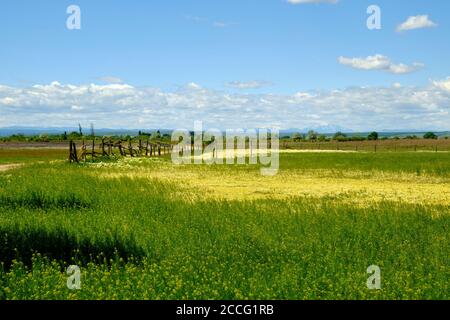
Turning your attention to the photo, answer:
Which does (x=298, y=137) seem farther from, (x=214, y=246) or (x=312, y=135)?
(x=214, y=246)

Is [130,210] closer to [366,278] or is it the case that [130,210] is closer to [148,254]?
[148,254]

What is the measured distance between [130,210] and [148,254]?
711 cm

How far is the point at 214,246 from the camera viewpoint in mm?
12859

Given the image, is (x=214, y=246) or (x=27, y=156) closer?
(x=214, y=246)

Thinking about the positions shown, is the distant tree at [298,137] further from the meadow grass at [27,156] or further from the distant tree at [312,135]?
the meadow grass at [27,156]

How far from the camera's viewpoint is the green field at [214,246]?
9.92 metres

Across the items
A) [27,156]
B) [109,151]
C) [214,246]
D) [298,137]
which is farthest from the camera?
[298,137]

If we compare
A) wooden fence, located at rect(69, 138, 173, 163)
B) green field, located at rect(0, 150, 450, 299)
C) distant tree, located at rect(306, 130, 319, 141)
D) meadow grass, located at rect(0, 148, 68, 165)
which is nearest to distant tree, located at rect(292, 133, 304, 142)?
distant tree, located at rect(306, 130, 319, 141)

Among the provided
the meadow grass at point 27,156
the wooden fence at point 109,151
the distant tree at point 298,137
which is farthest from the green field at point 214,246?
the distant tree at point 298,137

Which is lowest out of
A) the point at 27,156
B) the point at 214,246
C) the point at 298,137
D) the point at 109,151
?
the point at 27,156

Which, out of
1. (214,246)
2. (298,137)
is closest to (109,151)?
(214,246)
